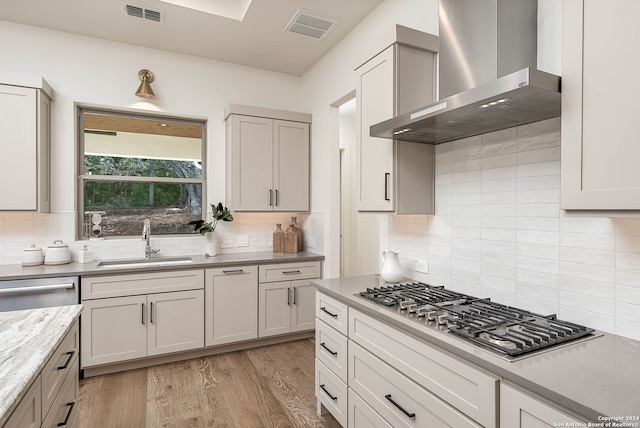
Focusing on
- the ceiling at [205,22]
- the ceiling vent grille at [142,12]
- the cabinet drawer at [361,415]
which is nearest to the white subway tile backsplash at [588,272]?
the cabinet drawer at [361,415]

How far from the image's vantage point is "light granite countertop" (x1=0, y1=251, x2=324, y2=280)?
257 centimetres

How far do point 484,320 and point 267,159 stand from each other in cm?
273

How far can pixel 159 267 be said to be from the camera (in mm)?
2928

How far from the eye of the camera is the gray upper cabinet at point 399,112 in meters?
1.99

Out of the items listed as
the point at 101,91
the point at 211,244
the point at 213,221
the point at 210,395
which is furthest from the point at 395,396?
the point at 101,91

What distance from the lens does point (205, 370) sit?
2930 mm

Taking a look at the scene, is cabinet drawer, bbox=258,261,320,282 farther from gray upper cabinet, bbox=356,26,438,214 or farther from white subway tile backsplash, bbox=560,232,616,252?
white subway tile backsplash, bbox=560,232,616,252

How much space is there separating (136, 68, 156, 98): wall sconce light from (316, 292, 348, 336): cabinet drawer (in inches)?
100

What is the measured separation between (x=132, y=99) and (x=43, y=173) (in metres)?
1.03

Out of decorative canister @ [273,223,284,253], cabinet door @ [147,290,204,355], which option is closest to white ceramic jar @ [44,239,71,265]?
cabinet door @ [147,290,204,355]

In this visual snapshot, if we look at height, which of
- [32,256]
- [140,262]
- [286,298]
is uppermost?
[32,256]

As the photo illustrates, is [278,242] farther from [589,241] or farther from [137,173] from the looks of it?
[589,241]

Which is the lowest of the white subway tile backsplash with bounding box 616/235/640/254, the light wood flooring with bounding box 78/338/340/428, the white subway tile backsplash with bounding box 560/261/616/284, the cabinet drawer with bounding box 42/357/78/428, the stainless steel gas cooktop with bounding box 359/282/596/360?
the light wood flooring with bounding box 78/338/340/428

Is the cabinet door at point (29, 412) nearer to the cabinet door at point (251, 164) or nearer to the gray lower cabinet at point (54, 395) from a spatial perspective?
the gray lower cabinet at point (54, 395)
